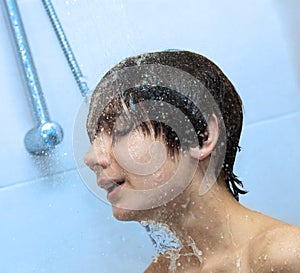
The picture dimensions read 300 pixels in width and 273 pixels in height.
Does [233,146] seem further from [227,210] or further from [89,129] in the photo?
[89,129]

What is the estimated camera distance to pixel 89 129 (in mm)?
988

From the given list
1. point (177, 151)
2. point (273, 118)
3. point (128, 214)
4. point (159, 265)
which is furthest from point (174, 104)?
point (273, 118)

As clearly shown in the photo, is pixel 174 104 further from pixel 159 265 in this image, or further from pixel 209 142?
pixel 159 265

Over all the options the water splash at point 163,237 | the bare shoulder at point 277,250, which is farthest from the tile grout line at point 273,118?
the bare shoulder at point 277,250

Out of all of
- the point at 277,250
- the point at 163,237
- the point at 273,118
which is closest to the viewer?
the point at 277,250

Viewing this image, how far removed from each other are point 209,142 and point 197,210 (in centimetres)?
11

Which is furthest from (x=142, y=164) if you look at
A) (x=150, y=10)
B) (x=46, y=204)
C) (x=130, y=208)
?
(x=150, y=10)

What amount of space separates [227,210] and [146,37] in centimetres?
52

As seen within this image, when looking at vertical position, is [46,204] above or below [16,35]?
below

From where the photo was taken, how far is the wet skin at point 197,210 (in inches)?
36.4

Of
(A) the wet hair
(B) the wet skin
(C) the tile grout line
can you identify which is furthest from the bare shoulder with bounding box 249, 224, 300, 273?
(C) the tile grout line

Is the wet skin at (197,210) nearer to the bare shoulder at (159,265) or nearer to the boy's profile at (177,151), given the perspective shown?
the boy's profile at (177,151)

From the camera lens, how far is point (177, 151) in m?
0.93

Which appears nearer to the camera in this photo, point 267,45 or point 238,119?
point 238,119
